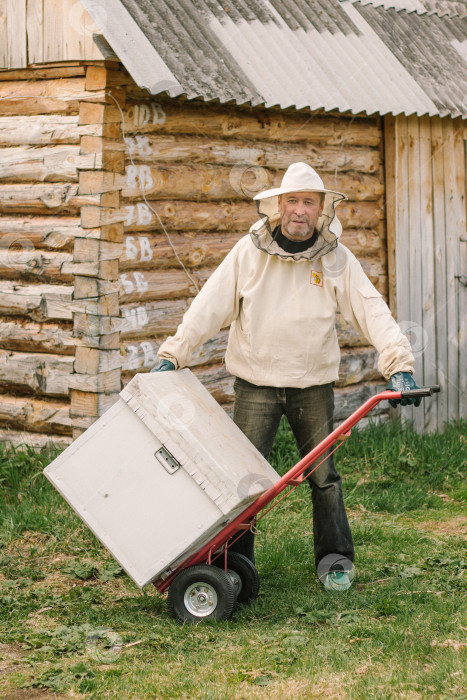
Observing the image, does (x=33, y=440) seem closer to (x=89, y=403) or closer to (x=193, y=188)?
(x=89, y=403)

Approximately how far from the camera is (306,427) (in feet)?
16.4

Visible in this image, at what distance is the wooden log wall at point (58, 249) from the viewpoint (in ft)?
21.4

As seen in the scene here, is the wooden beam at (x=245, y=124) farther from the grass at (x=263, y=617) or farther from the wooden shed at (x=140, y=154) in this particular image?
the grass at (x=263, y=617)

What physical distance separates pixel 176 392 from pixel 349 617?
1335 mm

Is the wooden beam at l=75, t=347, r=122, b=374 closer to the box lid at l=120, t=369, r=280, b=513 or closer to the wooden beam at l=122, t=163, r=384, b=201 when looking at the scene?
the wooden beam at l=122, t=163, r=384, b=201

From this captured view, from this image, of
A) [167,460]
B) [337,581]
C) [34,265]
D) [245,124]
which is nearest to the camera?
[167,460]

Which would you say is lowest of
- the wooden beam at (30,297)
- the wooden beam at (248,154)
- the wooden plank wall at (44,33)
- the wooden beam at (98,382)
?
the wooden beam at (98,382)

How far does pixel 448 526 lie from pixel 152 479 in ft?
9.46

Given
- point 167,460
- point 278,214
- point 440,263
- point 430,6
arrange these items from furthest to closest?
point 430,6 < point 440,263 < point 278,214 < point 167,460

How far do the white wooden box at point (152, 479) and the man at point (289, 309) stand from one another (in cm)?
40

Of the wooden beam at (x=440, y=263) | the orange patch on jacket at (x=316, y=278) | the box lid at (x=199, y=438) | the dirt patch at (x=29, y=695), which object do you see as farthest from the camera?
the wooden beam at (x=440, y=263)

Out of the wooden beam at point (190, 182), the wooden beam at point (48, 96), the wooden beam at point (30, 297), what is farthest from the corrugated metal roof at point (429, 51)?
the wooden beam at point (30, 297)

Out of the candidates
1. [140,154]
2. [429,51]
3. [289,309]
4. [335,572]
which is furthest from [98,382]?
Answer: [429,51]

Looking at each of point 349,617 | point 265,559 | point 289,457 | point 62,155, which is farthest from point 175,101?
point 349,617
